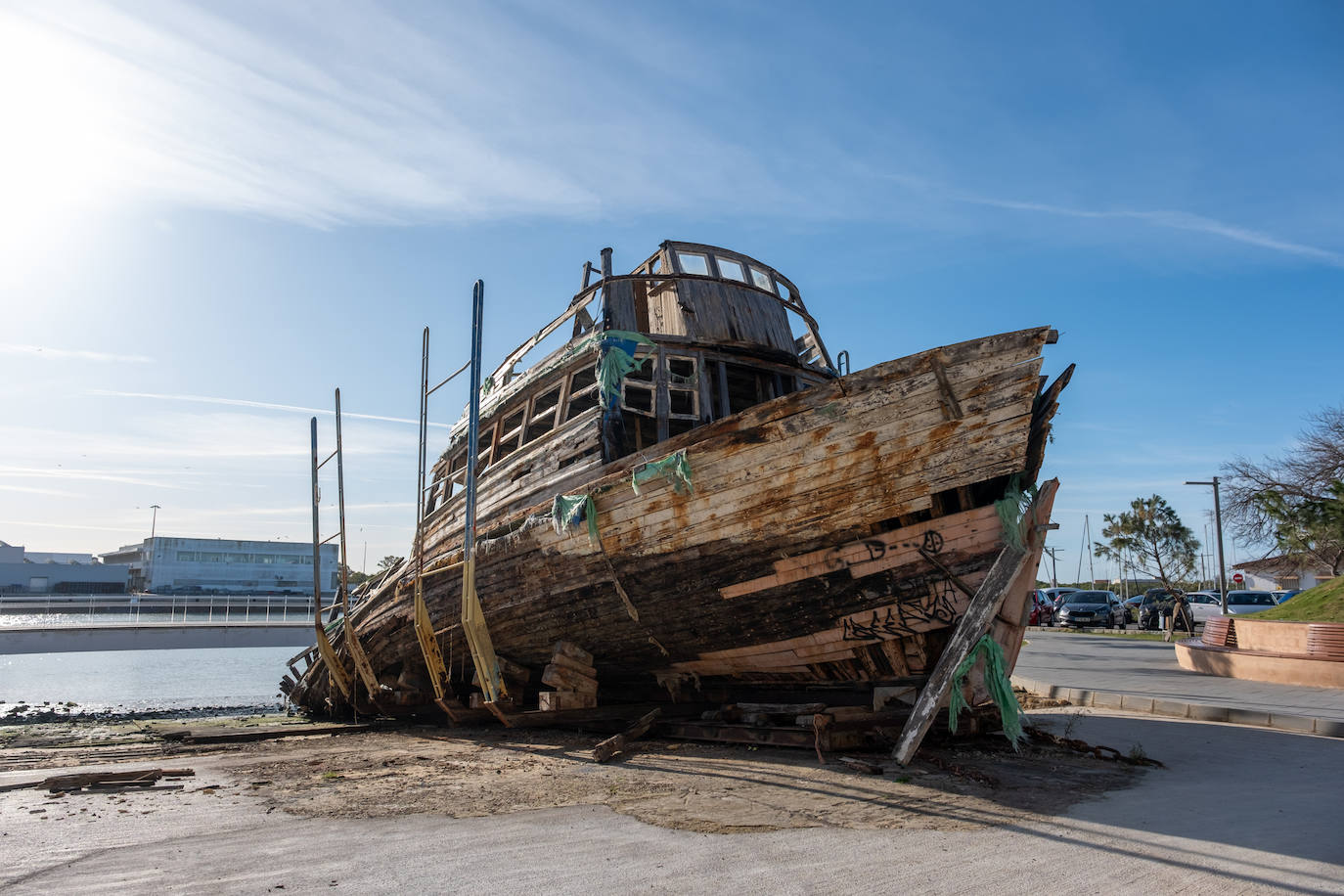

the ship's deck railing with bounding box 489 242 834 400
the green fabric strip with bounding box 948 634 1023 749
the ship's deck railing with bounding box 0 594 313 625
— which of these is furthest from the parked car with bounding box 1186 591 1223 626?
the ship's deck railing with bounding box 0 594 313 625

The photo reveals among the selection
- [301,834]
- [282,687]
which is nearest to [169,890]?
[301,834]

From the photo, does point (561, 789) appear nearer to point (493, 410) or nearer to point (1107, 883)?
point (1107, 883)

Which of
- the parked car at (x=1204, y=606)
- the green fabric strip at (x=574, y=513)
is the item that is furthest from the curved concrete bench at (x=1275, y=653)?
the parked car at (x=1204, y=606)

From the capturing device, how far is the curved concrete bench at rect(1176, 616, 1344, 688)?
11461 millimetres

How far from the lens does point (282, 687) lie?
13867 mm

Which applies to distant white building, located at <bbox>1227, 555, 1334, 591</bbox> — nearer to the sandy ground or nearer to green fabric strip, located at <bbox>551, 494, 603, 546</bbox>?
the sandy ground

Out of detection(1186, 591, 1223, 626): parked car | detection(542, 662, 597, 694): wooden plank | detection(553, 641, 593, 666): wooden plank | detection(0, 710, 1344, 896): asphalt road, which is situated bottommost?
detection(1186, 591, 1223, 626): parked car

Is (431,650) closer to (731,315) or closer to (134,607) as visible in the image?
(731,315)

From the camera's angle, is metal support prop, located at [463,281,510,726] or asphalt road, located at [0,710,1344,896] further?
metal support prop, located at [463,281,510,726]

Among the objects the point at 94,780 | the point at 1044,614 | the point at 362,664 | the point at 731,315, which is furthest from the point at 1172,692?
the point at 1044,614

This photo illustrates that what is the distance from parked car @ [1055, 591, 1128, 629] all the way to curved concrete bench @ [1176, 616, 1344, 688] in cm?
1584

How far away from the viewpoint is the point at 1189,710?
9.34 metres

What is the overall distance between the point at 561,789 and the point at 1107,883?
3458 mm

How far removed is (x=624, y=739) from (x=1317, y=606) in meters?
12.8
